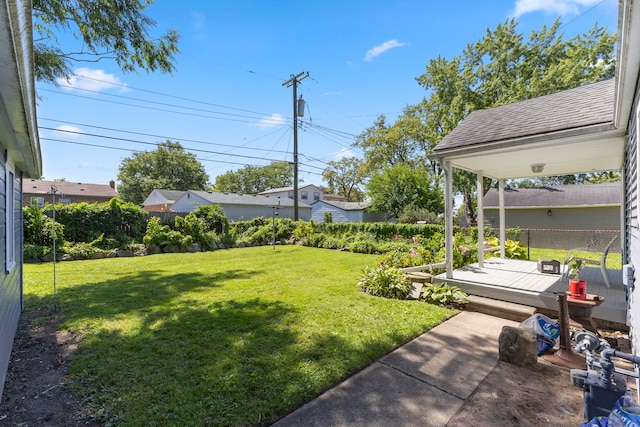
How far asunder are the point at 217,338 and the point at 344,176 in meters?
39.7

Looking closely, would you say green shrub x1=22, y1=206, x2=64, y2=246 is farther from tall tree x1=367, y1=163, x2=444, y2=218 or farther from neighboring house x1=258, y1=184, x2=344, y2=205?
neighboring house x1=258, y1=184, x2=344, y2=205

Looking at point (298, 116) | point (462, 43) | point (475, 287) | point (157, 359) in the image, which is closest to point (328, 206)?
point (298, 116)

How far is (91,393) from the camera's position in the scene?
8.02 feet

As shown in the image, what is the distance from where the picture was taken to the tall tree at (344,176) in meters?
41.0

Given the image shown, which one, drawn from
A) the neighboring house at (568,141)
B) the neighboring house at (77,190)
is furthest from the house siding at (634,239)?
the neighboring house at (77,190)

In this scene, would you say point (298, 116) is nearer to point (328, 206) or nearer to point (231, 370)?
point (328, 206)

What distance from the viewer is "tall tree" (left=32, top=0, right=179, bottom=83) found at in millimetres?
4512

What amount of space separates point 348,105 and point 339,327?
21.3m

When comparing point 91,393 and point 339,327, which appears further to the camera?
point 339,327

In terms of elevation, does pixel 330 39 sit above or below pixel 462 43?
below

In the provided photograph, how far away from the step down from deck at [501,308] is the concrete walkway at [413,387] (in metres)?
0.88

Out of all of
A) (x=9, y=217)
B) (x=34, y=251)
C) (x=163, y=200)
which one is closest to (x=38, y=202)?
(x=34, y=251)

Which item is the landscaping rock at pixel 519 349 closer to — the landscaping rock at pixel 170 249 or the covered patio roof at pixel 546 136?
the covered patio roof at pixel 546 136

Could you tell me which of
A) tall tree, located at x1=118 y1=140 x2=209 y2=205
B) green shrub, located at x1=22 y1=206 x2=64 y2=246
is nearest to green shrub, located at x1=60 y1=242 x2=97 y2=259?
green shrub, located at x1=22 y1=206 x2=64 y2=246
